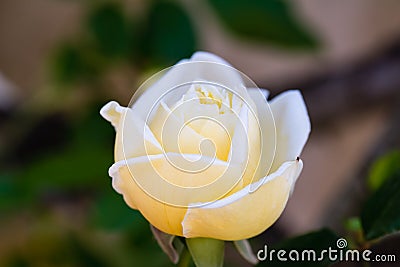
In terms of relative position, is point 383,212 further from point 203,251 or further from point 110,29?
point 110,29

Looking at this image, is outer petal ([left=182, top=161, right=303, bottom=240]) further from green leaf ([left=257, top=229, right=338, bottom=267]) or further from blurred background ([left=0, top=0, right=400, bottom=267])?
blurred background ([left=0, top=0, right=400, bottom=267])

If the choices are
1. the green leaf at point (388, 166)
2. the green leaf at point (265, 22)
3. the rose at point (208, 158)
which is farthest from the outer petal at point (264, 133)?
the green leaf at point (265, 22)

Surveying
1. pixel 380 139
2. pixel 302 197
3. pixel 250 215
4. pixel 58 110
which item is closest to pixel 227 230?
pixel 250 215

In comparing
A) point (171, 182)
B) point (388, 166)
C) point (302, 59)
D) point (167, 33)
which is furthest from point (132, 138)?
point (302, 59)

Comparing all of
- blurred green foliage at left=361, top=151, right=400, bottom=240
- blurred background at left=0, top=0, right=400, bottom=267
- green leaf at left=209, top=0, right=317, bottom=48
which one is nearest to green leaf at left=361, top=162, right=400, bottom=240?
blurred green foliage at left=361, top=151, right=400, bottom=240

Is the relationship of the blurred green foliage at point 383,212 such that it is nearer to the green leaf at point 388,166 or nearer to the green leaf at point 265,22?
the green leaf at point 388,166
